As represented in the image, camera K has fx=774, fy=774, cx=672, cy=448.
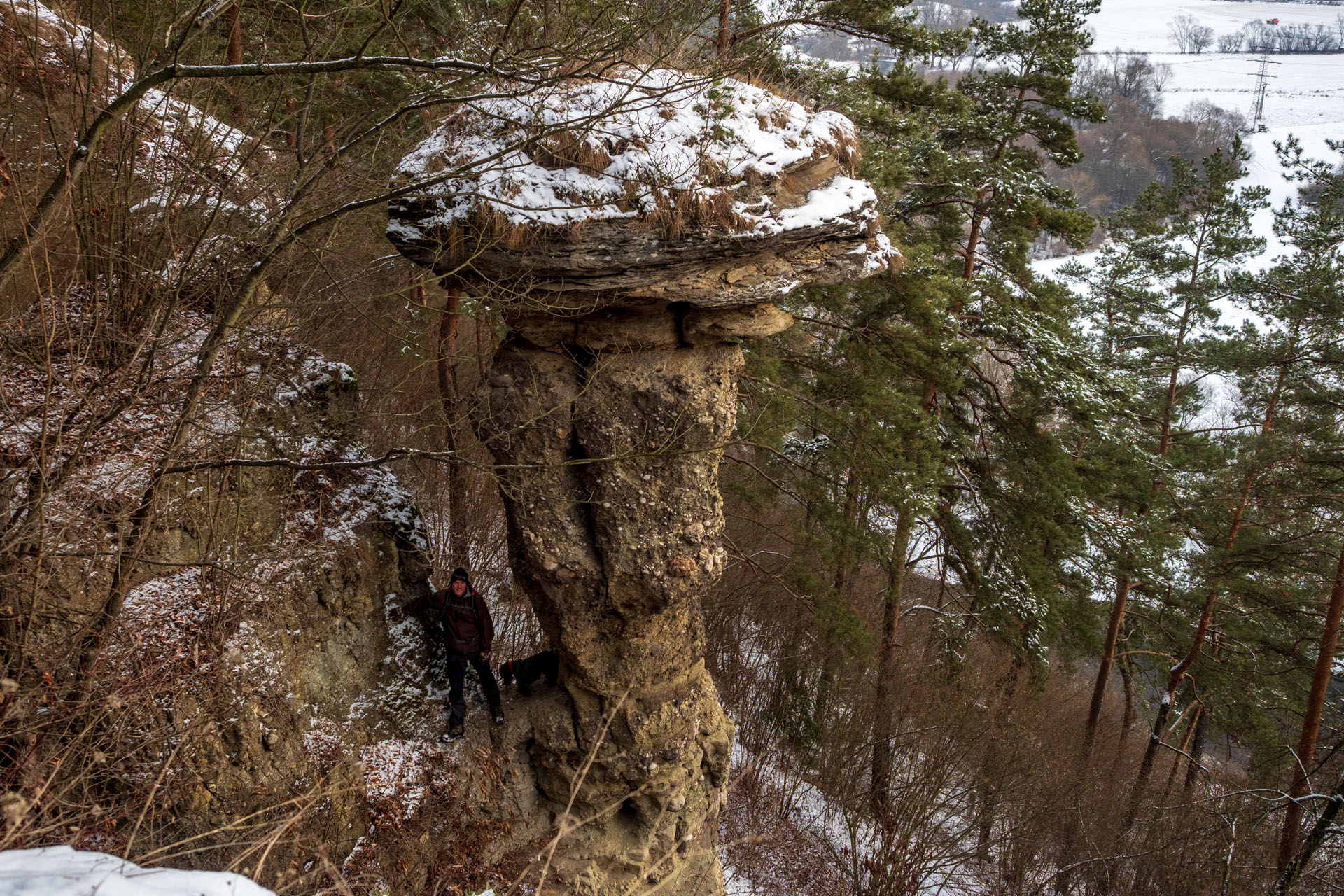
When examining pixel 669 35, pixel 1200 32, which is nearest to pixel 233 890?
pixel 669 35

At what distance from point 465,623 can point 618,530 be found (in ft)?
4.90

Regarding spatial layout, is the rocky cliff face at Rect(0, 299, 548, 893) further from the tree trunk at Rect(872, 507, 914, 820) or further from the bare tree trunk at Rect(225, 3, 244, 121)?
the tree trunk at Rect(872, 507, 914, 820)

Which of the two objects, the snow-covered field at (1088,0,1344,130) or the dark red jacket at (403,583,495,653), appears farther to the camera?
the snow-covered field at (1088,0,1344,130)

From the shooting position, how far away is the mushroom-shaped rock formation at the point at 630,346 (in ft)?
17.0

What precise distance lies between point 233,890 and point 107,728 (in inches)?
122

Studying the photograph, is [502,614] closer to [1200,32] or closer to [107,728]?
[107,728]

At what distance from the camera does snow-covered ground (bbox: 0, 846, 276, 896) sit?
5.76 ft

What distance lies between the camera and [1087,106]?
8836mm

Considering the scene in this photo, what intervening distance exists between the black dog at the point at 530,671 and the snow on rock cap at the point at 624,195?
3534 mm

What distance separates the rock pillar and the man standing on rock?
49 centimetres

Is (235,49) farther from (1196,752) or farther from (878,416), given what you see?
(1196,752)

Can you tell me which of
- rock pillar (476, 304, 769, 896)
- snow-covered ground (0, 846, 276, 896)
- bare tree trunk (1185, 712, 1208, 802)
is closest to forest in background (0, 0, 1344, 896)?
bare tree trunk (1185, 712, 1208, 802)

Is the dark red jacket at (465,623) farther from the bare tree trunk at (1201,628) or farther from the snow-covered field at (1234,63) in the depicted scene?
the snow-covered field at (1234,63)

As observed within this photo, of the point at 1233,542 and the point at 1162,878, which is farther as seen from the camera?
the point at 1233,542
